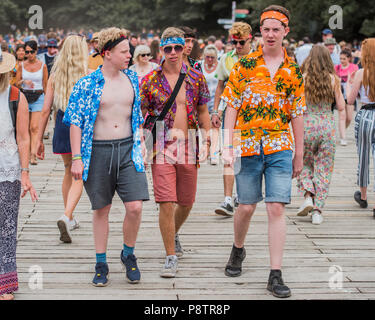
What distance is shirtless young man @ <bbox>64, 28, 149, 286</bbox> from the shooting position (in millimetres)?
4836

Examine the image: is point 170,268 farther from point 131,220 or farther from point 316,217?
point 316,217

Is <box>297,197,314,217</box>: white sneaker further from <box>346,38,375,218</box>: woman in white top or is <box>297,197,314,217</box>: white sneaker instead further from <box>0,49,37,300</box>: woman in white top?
<box>0,49,37,300</box>: woman in white top

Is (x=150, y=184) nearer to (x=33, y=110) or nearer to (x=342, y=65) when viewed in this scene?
(x=33, y=110)

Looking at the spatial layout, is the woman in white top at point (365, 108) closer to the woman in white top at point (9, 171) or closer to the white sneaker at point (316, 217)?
the white sneaker at point (316, 217)

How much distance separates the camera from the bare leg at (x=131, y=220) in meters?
4.96

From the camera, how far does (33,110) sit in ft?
35.7

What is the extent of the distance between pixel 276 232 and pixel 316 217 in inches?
93.7

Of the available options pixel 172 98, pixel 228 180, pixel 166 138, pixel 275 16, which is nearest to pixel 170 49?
pixel 172 98

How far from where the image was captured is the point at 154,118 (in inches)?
211

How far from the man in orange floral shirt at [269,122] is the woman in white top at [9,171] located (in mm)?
1474

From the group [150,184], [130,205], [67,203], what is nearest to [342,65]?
[150,184]

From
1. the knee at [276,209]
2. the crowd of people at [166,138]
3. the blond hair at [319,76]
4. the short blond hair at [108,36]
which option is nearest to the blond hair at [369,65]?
the blond hair at [319,76]

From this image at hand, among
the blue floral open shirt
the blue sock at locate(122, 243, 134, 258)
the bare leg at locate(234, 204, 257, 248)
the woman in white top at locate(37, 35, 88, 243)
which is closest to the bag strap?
the blue floral open shirt
